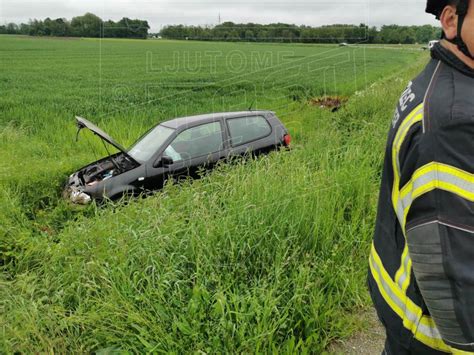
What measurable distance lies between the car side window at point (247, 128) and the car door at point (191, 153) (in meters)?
0.23

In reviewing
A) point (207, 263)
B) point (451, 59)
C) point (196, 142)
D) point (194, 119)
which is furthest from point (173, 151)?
point (451, 59)

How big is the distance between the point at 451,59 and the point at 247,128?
528cm

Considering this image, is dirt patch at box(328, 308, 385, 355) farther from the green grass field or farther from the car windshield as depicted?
the car windshield

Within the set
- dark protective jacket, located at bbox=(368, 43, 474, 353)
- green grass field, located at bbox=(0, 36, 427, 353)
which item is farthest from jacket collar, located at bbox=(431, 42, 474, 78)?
green grass field, located at bbox=(0, 36, 427, 353)

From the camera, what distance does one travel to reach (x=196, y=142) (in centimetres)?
573

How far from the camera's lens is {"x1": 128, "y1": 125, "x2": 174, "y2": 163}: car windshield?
5.51 metres

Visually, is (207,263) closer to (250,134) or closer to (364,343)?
(364,343)

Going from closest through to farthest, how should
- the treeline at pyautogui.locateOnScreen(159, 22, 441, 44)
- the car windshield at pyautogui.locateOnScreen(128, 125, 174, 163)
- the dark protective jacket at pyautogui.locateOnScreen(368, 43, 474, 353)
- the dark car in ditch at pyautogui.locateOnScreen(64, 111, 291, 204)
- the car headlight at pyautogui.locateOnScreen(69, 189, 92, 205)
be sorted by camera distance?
the dark protective jacket at pyautogui.locateOnScreen(368, 43, 474, 353) < the treeline at pyautogui.locateOnScreen(159, 22, 441, 44) < the car headlight at pyautogui.locateOnScreen(69, 189, 92, 205) < the dark car in ditch at pyautogui.locateOnScreen(64, 111, 291, 204) < the car windshield at pyautogui.locateOnScreen(128, 125, 174, 163)

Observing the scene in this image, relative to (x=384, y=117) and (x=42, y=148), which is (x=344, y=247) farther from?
(x=42, y=148)

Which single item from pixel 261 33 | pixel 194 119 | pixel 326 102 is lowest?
pixel 194 119

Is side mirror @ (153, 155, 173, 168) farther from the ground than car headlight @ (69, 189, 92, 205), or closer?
farther from the ground

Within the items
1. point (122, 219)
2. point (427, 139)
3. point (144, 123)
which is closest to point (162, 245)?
point (122, 219)

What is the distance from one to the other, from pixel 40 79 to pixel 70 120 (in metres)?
10.3

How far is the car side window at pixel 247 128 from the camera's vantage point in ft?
20.0
